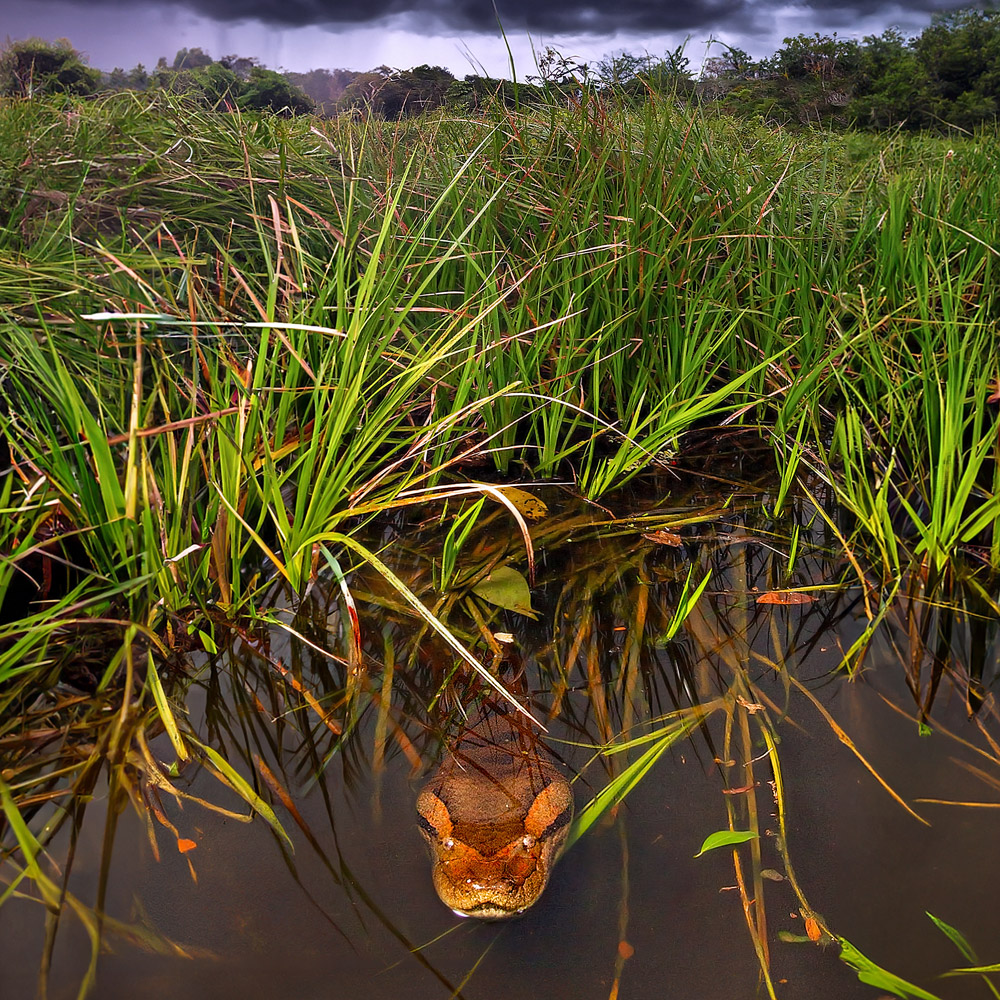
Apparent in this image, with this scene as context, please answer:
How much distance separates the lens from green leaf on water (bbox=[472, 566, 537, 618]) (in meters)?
1.44

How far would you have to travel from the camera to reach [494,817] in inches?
41.0

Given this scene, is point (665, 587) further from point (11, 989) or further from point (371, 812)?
point (11, 989)

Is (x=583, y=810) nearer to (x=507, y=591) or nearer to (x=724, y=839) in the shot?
(x=724, y=839)

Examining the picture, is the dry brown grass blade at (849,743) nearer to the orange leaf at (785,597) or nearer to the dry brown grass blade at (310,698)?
the orange leaf at (785,597)

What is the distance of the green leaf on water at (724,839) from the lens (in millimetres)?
977

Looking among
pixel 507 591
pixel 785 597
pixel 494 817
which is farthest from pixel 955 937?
pixel 507 591

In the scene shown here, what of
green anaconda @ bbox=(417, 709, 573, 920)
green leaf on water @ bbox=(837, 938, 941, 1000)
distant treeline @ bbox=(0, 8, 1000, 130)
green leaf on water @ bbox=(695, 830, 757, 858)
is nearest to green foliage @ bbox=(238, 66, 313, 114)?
distant treeline @ bbox=(0, 8, 1000, 130)

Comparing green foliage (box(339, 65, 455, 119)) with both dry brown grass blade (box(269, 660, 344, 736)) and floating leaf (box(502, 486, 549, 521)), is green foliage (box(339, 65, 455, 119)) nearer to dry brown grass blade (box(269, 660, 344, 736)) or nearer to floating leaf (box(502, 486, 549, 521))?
floating leaf (box(502, 486, 549, 521))

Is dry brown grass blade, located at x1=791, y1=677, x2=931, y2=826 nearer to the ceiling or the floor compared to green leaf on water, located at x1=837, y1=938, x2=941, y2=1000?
nearer to the ceiling

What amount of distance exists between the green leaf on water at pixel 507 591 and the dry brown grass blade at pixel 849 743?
0.52 meters

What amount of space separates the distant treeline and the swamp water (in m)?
1.69

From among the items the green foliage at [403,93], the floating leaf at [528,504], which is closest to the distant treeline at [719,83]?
the green foliage at [403,93]

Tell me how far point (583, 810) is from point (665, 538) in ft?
2.53

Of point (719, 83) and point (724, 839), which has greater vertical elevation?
point (719, 83)
